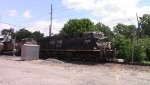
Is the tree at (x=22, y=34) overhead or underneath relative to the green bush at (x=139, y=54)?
overhead

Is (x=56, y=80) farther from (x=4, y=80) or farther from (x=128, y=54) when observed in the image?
(x=128, y=54)

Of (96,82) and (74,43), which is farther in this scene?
(74,43)

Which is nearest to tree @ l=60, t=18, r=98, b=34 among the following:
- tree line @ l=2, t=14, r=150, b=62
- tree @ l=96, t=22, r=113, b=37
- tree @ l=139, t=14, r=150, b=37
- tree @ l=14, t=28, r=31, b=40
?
tree line @ l=2, t=14, r=150, b=62

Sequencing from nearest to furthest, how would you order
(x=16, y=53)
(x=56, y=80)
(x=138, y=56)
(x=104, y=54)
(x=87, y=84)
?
(x=87, y=84), (x=56, y=80), (x=104, y=54), (x=138, y=56), (x=16, y=53)

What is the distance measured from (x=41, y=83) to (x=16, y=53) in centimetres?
2802

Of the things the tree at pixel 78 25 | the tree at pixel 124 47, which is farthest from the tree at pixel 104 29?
the tree at pixel 124 47

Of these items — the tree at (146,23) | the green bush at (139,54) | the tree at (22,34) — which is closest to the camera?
the green bush at (139,54)

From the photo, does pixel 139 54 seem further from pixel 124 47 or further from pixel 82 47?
pixel 82 47

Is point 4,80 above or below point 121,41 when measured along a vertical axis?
below

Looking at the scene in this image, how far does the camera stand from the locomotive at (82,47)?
28.5 meters

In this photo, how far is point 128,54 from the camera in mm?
31000

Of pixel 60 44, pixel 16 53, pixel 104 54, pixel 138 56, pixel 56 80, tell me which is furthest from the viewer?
pixel 16 53

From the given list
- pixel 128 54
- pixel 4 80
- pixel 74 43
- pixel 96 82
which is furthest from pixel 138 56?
pixel 4 80

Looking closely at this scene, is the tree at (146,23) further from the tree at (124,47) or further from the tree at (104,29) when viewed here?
the tree at (124,47)
